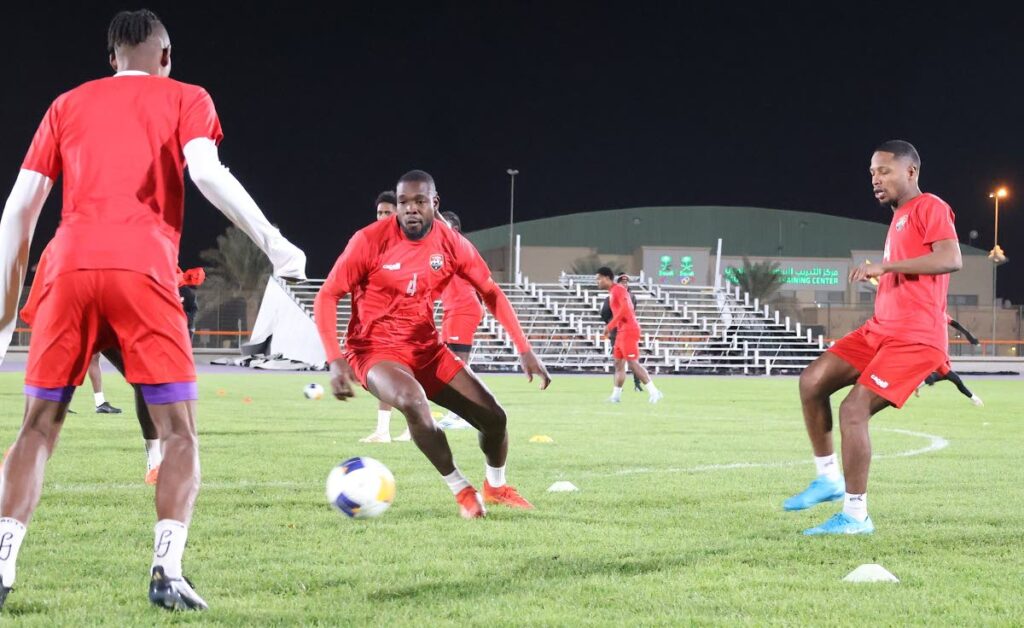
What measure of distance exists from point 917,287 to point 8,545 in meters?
4.75

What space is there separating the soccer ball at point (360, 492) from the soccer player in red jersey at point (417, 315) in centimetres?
83

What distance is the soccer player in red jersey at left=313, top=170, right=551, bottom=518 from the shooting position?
6996 millimetres

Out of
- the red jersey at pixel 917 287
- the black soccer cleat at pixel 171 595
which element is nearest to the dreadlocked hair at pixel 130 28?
the black soccer cleat at pixel 171 595

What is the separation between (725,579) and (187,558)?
2.34 metres

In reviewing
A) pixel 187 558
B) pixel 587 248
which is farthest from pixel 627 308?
pixel 587 248

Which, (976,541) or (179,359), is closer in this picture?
(179,359)

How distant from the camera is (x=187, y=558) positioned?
524 cm

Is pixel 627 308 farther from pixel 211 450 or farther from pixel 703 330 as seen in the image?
pixel 703 330

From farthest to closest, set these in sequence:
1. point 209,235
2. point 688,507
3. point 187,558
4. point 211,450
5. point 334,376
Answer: point 209,235, point 211,450, point 688,507, point 334,376, point 187,558

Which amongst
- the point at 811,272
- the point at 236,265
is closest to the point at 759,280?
the point at 811,272

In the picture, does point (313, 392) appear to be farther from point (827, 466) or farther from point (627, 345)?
point (827, 466)

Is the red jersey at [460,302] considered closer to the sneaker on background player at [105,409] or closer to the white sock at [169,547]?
the sneaker on background player at [105,409]

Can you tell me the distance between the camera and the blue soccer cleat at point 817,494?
7008 mm

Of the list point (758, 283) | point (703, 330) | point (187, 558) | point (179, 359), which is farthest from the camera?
point (758, 283)
